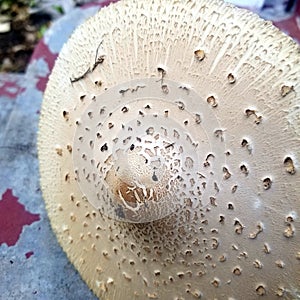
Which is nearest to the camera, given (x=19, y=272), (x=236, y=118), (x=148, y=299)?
(x=236, y=118)

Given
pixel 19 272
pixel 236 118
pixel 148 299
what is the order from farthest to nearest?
1. pixel 19 272
2. pixel 148 299
3. pixel 236 118

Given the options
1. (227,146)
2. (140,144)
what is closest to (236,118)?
(227,146)

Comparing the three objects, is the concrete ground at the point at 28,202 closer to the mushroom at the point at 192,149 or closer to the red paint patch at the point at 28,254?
the red paint patch at the point at 28,254

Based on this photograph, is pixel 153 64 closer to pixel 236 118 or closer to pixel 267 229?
pixel 236 118

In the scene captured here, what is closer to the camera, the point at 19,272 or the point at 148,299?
the point at 148,299

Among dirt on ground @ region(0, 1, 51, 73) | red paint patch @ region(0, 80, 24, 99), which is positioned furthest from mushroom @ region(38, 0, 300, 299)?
dirt on ground @ region(0, 1, 51, 73)

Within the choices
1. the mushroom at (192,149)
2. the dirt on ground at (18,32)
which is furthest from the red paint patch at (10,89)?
the mushroom at (192,149)
